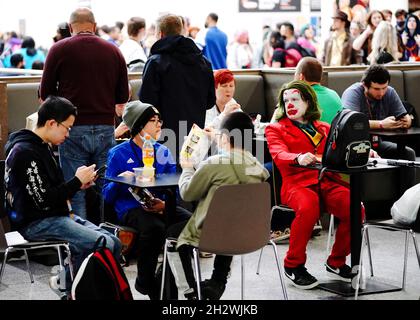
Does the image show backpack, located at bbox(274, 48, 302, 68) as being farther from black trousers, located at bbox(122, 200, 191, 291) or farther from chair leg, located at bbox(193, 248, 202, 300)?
chair leg, located at bbox(193, 248, 202, 300)

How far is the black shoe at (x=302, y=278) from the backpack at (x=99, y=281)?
1575 millimetres

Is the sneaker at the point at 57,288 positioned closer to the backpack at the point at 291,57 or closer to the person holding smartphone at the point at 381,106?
the person holding smartphone at the point at 381,106

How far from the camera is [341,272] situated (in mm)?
5574

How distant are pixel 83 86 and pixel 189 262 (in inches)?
70.5

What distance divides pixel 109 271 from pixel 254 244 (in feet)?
2.50

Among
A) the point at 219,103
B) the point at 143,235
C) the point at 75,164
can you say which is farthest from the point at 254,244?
the point at 219,103

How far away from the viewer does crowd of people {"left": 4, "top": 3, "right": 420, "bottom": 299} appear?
14.9 feet

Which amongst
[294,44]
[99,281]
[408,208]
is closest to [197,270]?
[99,281]

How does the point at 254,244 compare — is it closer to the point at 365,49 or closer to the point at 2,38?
the point at 365,49

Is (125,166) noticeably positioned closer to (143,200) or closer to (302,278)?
(143,200)

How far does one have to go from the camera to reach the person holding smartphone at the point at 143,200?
486cm

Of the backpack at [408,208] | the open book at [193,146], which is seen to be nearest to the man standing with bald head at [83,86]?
the open book at [193,146]

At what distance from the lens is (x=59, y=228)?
4.70m

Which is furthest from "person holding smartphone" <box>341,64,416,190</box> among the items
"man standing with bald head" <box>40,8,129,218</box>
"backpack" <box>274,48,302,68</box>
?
"backpack" <box>274,48,302,68</box>
